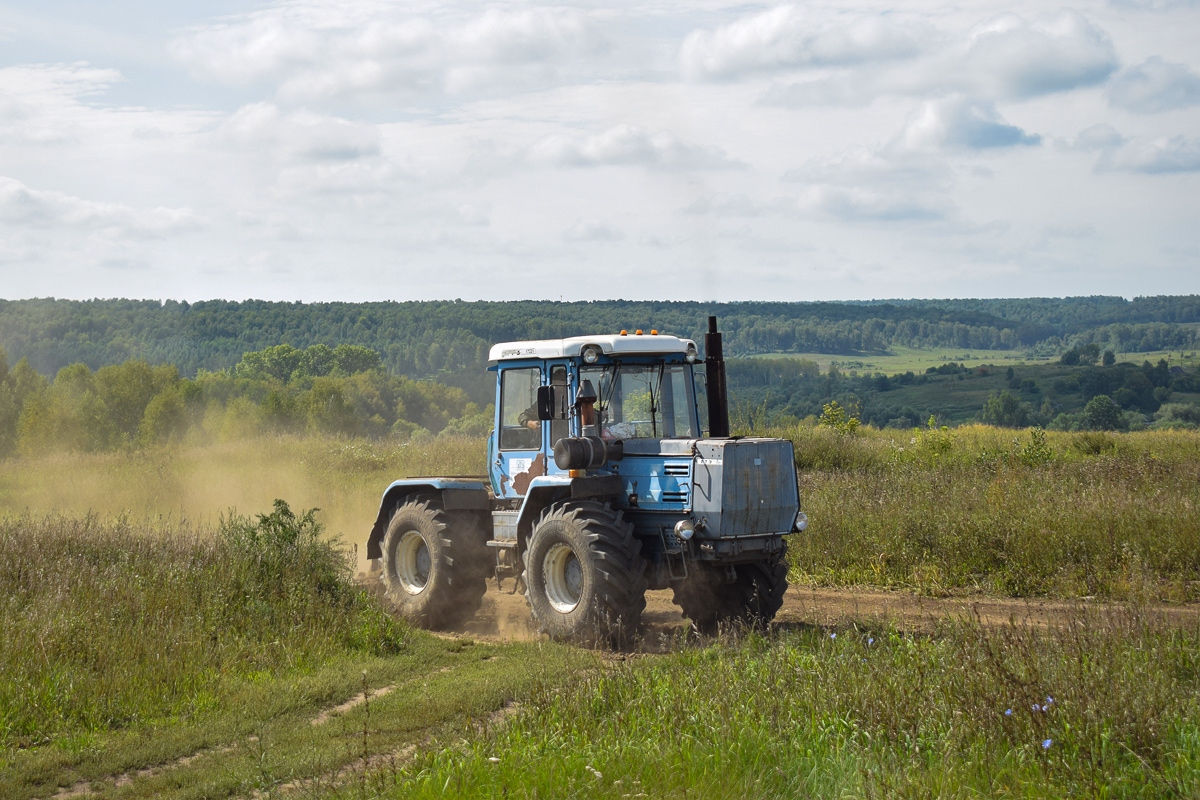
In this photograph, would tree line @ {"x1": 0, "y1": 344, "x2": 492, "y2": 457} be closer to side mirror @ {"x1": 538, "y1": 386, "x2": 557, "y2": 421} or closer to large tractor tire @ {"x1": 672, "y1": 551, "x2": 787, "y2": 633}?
large tractor tire @ {"x1": 672, "y1": 551, "x2": 787, "y2": 633}

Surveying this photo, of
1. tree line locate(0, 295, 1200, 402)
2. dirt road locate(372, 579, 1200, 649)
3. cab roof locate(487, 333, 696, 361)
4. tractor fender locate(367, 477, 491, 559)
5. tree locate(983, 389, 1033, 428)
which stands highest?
tree line locate(0, 295, 1200, 402)

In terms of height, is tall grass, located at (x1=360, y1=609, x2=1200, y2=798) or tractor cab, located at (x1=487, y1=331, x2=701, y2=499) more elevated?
tractor cab, located at (x1=487, y1=331, x2=701, y2=499)

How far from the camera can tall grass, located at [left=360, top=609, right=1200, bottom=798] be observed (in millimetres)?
4883

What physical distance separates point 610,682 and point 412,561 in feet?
17.7

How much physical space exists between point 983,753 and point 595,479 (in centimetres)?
504

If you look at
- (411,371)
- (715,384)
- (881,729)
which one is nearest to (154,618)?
(715,384)

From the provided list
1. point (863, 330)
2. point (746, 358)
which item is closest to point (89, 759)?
point (746, 358)

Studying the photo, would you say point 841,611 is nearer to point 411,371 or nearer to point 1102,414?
point 1102,414

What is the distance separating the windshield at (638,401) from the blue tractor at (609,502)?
0.01 m

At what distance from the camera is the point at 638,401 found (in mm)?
10164

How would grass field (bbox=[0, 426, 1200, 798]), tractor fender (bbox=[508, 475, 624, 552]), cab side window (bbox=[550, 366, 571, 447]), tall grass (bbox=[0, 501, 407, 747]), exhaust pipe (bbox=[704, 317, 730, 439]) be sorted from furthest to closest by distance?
cab side window (bbox=[550, 366, 571, 447]), exhaust pipe (bbox=[704, 317, 730, 439]), tractor fender (bbox=[508, 475, 624, 552]), tall grass (bbox=[0, 501, 407, 747]), grass field (bbox=[0, 426, 1200, 798])

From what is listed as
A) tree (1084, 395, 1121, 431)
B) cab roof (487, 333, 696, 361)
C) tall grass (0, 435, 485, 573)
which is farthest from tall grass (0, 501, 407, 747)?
tree (1084, 395, 1121, 431)

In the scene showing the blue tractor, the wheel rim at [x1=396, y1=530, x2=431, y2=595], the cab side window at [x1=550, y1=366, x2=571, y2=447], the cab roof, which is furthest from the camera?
the wheel rim at [x1=396, y1=530, x2=431, y2=595]

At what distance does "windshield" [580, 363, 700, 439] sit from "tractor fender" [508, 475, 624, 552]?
1.87 feet
